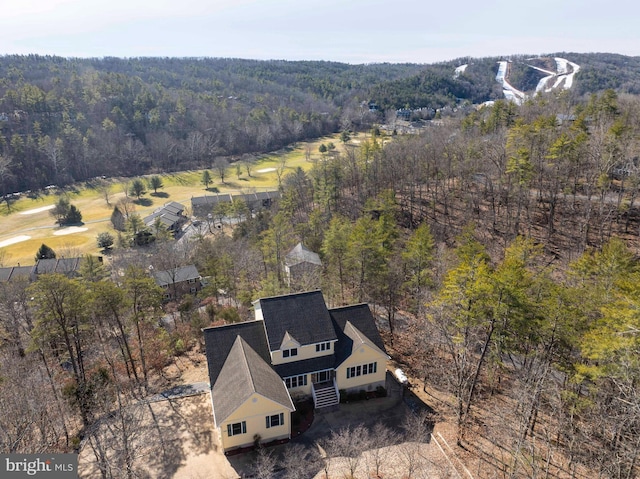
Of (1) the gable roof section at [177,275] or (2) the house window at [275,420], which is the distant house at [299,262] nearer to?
(1) the gable roof section at [177,275]

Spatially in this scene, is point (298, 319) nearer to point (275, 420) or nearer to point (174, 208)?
point (275, 420)

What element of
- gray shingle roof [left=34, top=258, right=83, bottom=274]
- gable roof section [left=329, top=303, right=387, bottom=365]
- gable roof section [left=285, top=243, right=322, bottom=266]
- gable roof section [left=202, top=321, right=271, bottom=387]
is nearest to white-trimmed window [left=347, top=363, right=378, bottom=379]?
gable roof section [left=329, top=303, right=387, bottom=365]

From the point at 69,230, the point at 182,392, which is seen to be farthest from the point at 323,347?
the point at 69,230

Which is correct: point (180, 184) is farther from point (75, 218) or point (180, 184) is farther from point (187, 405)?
point (187, 405)

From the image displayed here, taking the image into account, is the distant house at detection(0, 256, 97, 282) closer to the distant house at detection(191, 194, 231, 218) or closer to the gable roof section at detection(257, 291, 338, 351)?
the distant house at detection(191, 194, 231, 218)

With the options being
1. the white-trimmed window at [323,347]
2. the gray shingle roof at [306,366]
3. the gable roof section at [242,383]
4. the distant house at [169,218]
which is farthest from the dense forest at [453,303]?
the distant house at [169,218]

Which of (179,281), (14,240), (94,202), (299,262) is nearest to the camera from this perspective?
(299,262)
